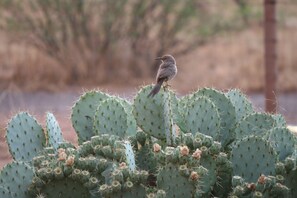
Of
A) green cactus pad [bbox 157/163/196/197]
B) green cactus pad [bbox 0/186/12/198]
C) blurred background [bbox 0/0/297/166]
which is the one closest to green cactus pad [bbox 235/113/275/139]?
green cactus pad [bbox 157/163/196/197]

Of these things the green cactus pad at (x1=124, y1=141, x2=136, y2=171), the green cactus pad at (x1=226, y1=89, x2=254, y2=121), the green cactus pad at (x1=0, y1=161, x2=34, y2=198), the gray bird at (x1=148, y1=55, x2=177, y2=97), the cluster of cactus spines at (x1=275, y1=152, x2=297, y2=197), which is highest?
the green cactus pad at (x1=226, y1=89, x2=254, y2=121)

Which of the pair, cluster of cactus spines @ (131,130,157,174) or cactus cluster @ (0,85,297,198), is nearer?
cactus cluster @ (0,85,297,198)

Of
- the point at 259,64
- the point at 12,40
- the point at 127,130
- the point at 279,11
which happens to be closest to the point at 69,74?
the point at 12,40

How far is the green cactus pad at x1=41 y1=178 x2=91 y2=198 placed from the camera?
15.7 feet

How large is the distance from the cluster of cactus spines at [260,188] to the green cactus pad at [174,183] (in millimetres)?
276

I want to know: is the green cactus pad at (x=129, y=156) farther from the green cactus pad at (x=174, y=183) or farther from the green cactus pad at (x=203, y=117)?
the green cactus pad at (x=203, y=117)

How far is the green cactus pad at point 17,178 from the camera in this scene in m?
4.88

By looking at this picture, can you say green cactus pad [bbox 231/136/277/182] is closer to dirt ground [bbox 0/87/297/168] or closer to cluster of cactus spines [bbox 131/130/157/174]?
cluster of cactus spines [bbox 131/130/157/174]

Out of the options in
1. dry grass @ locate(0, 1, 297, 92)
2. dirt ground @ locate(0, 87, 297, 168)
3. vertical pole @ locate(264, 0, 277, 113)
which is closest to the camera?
vertical pole @ locate(264, 0, 277, 113)

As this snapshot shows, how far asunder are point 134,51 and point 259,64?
102 inches

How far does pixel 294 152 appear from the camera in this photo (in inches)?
204

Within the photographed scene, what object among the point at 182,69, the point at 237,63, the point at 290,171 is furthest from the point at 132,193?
the point at 237,63

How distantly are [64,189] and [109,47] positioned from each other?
12.4 meters

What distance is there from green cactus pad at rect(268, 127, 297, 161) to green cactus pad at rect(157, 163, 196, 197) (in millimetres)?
725
